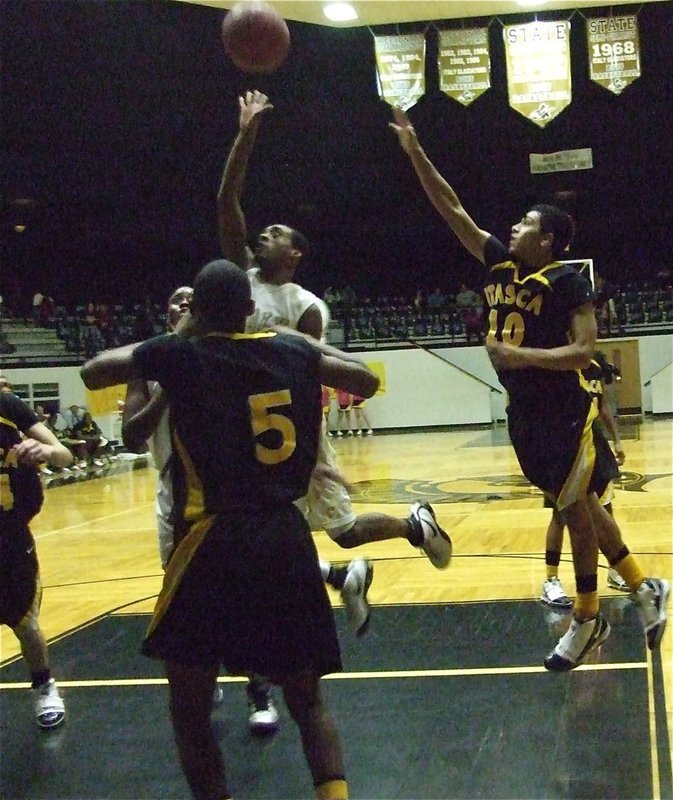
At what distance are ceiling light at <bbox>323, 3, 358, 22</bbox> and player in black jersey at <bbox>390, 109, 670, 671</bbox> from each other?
1170cm

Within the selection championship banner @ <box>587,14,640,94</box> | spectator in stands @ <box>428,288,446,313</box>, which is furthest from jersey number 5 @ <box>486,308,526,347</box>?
spectator in stands @ <box>428,288,446,313</box>

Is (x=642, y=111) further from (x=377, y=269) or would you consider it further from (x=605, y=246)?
(x=377, y=269)

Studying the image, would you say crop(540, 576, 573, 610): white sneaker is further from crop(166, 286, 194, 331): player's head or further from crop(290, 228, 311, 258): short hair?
crop(166, 286, 194, 331): player's head

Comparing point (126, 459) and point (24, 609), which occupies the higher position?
point (24, 609)

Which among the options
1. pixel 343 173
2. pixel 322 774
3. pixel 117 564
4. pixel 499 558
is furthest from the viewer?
pixel 343 173

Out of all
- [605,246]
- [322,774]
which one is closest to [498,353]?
[322,774]

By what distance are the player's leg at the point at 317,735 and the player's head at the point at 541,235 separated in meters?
2.13

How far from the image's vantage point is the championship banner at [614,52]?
45.4 ft

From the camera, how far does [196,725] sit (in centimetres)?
243

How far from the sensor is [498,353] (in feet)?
12.4

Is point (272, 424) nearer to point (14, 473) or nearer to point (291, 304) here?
point (291, 304)

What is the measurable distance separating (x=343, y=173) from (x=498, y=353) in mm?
20123

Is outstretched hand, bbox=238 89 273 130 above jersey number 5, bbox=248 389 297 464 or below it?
above

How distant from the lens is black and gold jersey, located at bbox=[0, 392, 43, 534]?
386 centimetres
